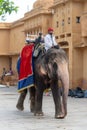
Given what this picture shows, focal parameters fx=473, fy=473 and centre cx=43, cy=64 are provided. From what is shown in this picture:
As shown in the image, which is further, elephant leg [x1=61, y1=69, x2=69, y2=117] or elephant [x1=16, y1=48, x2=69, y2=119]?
elephant [x1=16, y1=48, x2=69, y2=119]

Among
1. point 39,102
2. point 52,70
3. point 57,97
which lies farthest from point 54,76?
point 39,102

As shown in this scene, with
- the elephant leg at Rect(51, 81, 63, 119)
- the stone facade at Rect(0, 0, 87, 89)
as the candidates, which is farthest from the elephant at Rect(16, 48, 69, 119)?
the stone facade at Rect(0, 0, 87, 89)

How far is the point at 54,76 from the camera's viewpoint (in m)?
11.7

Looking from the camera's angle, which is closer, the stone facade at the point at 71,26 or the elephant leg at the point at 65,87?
the elephant leg at the point at 65,87

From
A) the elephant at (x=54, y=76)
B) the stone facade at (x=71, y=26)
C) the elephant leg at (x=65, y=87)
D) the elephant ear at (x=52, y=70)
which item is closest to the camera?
the elephant leg at (x=65, y=87)

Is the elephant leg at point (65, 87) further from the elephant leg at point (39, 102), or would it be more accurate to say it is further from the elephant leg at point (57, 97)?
the elephant leg at point (39, 102)

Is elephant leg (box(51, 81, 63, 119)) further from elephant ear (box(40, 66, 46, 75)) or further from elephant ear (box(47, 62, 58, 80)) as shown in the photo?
elephant ear (box(40, 66, 46, 75))

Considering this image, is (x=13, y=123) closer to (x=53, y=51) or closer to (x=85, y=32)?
(x=53, y=51)

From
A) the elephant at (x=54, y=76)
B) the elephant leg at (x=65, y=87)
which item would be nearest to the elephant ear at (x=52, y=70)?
the elephant at (x=54, y=76)

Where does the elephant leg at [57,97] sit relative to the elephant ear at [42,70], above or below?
below

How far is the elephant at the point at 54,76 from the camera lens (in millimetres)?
11391

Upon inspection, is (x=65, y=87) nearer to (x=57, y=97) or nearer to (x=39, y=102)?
(x=57, y=97)

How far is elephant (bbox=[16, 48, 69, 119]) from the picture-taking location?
37.4 feet

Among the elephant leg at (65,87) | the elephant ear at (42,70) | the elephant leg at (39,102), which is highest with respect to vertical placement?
the elephant ear at (42,70)
